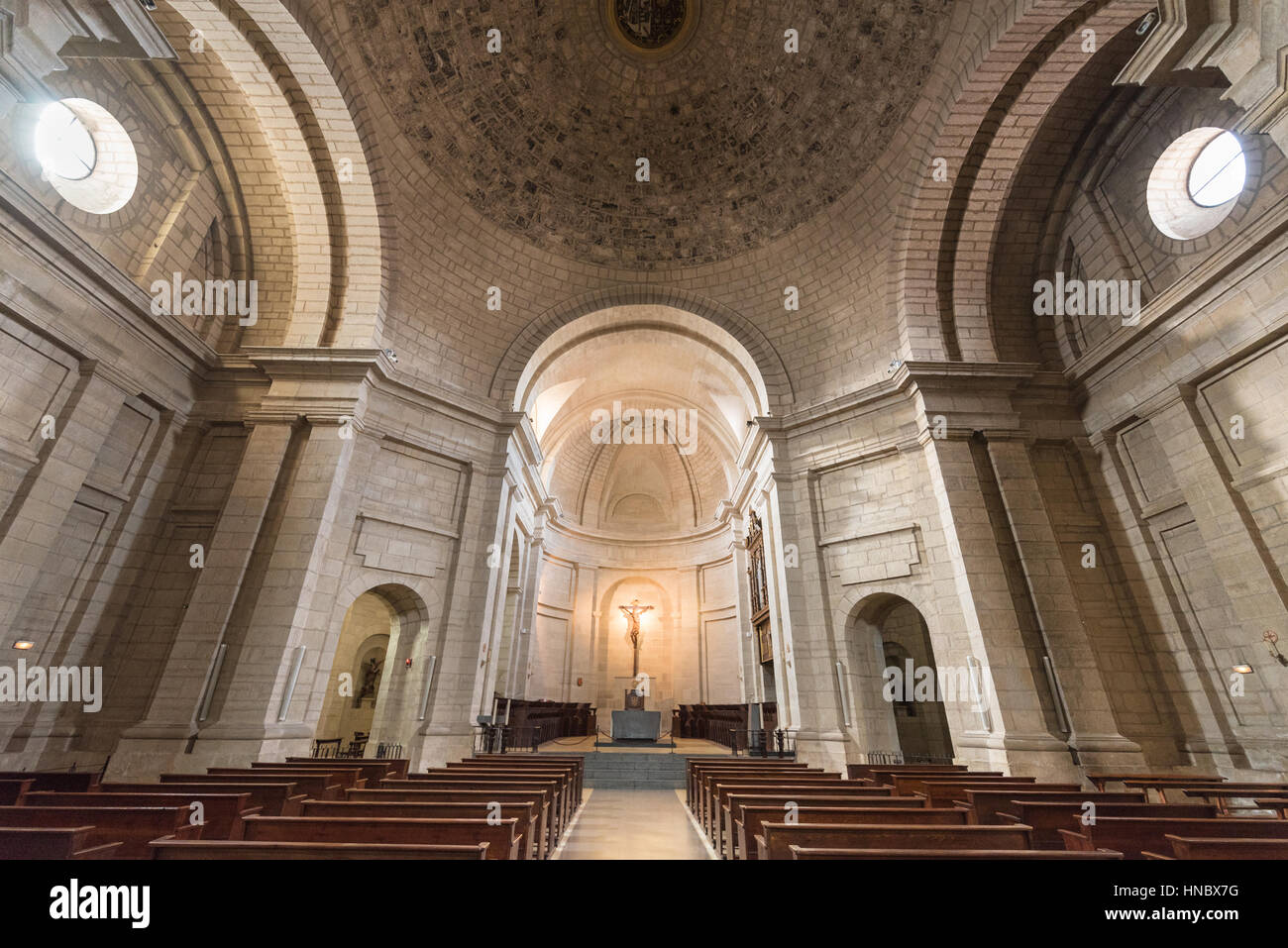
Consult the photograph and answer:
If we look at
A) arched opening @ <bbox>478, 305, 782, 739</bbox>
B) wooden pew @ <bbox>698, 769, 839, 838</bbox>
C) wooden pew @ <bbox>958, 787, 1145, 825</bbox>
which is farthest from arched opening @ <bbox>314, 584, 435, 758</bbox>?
wooden pew @ <bbox>958, 787, 1145, 825</bbox>

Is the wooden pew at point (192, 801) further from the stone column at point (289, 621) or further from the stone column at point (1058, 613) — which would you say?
the stone column at point (1058, 613)

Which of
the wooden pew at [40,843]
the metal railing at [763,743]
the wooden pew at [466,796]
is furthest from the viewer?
the metal railing at [763,743]

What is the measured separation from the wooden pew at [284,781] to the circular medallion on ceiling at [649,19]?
608 inches

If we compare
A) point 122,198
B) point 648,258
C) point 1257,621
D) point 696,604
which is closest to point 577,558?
point 696,604

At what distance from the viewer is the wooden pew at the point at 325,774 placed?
17.7 ft

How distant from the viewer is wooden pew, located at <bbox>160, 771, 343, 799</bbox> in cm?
511

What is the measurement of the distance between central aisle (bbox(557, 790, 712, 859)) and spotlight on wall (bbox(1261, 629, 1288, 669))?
805 cm

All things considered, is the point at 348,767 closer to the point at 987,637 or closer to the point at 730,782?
the point at 730,782

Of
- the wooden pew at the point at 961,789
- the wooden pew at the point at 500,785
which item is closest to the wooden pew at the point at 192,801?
the wooden pew at the point at 500,785

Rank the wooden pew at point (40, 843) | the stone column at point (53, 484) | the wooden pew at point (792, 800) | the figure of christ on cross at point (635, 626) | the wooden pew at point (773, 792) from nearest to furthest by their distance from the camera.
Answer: the wooden pew at point (40, 843) → the wooden pew at point (792, 800) → the wooden pew at point (773, 792) → the stone column at point (53, 484) → the figure of christ on cross at point (635, 626)

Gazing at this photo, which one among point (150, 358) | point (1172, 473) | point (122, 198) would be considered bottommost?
point (1172, 473)

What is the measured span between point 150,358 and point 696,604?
57.9ft
